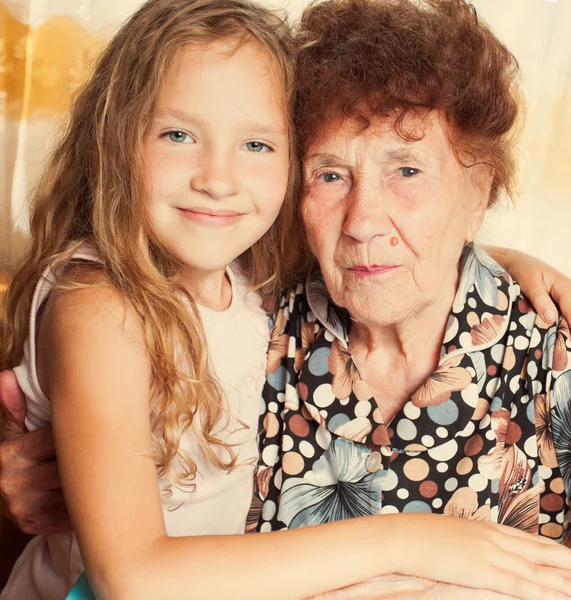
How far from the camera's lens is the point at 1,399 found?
187cm

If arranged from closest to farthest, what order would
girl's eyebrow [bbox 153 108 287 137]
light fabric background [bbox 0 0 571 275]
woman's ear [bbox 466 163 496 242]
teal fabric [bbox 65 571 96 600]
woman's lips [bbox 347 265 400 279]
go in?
teal fabric [bbox 65 571 96 600] → girl's eyebrow [bbox 153 108 287 137] → woman's lips [bbox 347 265 400 279] → woman's ear [bbox 466 163 496 242] → light fabric background [bbox 0 0 571 275]

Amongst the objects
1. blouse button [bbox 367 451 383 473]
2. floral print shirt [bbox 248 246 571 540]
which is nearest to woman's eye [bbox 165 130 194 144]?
floral print shirt [bbox 248 246 571 540]

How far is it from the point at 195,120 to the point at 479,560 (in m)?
1.06

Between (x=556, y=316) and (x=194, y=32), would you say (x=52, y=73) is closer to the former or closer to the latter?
(x=194, y=32)

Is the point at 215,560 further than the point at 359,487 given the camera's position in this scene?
No

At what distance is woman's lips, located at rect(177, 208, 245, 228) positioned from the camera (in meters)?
1.74

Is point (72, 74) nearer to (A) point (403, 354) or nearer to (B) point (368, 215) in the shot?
(B) point (368, 215)

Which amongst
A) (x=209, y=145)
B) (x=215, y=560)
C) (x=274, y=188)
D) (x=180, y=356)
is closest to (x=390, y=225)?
(x=274, y=188)

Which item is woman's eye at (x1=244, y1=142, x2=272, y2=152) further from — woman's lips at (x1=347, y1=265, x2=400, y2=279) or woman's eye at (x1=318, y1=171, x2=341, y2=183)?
woman's lips at (x1=347, y1=265, x2=400, y2=279)

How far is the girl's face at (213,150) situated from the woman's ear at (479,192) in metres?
0.49

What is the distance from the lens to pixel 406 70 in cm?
172

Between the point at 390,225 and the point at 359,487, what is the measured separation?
2.08ft

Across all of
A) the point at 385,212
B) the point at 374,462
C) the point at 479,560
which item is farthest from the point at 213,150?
the point at 479,560

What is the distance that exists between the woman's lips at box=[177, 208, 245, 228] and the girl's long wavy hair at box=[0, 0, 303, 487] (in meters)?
0.09
